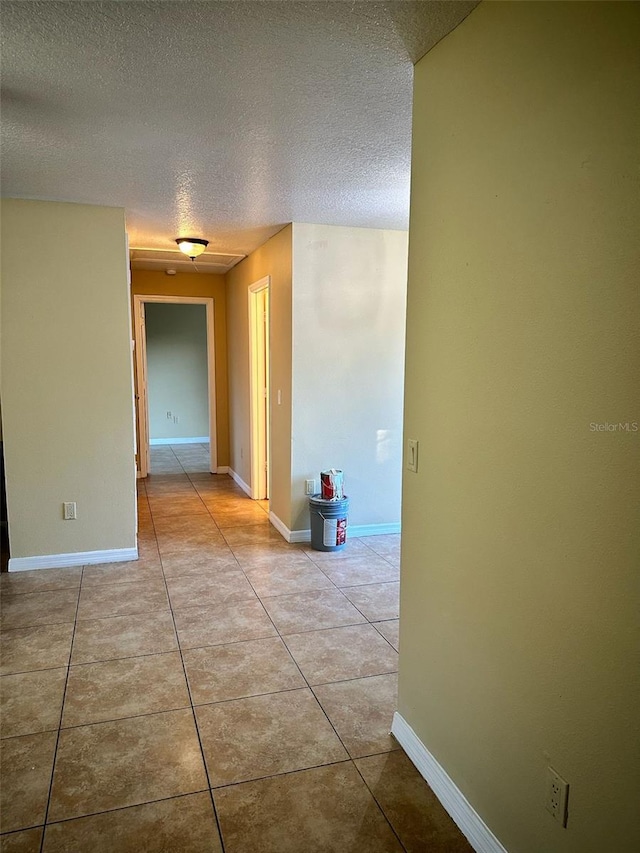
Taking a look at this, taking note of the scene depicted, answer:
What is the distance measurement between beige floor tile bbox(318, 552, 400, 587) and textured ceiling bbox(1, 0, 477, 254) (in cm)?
247

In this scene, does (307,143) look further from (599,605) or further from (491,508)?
(599,605)

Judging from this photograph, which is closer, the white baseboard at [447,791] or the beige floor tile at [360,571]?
the white baseboard at [447,791]

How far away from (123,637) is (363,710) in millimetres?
1380

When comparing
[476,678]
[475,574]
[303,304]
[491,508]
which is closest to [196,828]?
[476,678]

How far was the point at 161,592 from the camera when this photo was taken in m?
3.55

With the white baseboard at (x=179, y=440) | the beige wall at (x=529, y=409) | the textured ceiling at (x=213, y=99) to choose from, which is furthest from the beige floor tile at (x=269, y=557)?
the white baseboard at (x=179, y=440)

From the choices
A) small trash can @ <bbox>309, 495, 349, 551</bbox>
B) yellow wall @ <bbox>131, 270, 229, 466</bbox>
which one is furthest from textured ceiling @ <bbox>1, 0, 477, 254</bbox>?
yellow wall @ <bbox>131, 270, 229, 466</bbox>

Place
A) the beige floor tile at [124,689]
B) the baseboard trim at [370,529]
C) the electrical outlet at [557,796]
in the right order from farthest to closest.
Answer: the baseboard trim at [370,529] < the beige floor tile at [124,689] < the electrical outlet at [557,796]

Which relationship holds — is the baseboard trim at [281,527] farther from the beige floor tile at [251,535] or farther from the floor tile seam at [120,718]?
the floor tile seam at [120,718]

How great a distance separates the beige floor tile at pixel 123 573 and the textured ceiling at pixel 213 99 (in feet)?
8.11

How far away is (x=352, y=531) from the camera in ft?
15.2

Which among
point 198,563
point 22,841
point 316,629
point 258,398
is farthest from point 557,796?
point 258,398

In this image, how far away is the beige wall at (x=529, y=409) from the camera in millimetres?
1148

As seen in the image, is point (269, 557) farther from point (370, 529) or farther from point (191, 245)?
point (191, 245)
